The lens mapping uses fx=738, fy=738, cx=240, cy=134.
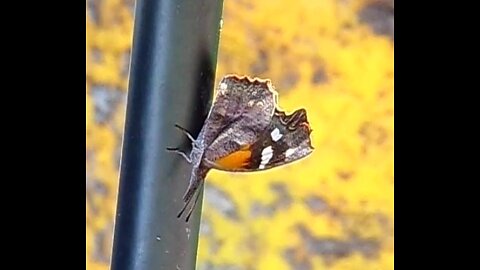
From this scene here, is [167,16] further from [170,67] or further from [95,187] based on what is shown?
[95,187]

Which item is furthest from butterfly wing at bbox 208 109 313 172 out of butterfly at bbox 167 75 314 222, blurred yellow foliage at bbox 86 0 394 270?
blurred yellow foliage at bbox 86 0 394 270

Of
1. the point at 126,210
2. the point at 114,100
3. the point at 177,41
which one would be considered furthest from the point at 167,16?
the point at 114,100

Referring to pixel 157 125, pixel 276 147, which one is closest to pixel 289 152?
pixel 276 147

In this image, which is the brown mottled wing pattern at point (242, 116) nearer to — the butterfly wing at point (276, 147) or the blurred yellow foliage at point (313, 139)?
the butterfly wing at point (276, 147)

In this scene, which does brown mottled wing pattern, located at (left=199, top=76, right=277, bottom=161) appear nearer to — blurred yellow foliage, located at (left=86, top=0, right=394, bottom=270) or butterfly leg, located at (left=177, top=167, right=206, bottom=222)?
butterfly leg, located at (left=177, top=167, right=206, bottom=222)

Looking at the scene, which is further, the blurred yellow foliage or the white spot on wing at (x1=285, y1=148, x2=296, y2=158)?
the blurred yellow foliage
